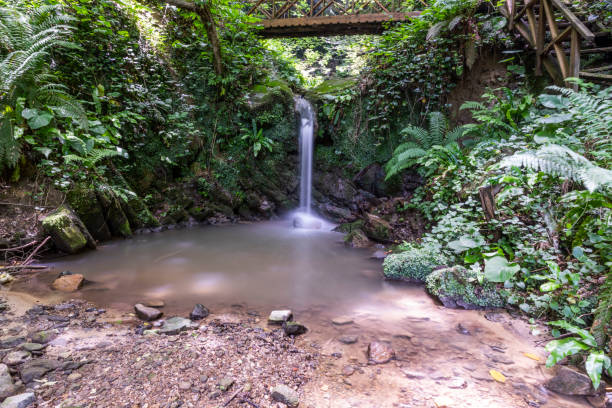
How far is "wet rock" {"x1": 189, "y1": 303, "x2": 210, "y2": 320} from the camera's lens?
2613 millimetres

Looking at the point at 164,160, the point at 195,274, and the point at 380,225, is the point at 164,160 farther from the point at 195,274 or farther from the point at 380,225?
the point at 380,225

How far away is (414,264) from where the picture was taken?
12.0 ft

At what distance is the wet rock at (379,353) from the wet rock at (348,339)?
165 mm

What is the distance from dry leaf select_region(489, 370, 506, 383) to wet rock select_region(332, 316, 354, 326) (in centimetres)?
112

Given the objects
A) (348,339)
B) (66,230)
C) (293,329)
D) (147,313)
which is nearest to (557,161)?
(348,339)

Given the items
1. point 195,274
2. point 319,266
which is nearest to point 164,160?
point 195,274

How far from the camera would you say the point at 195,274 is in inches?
150

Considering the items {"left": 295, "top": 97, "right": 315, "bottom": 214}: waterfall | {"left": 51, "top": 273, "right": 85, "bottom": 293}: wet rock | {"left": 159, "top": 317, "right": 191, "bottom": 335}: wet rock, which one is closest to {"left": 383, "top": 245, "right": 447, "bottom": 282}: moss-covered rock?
{"left": 159, "top": 317, "right": 191, "bottom": 335}: wet rock

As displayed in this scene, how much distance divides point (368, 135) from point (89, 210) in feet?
19.9

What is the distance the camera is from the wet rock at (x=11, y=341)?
191 cm

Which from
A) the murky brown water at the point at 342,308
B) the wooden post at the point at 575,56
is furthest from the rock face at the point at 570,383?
the wooden post at the point at 575,56

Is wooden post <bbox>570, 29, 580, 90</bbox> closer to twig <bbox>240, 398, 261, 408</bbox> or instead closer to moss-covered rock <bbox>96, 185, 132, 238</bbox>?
twig <bbox>240, 398, 261, 408</bbox>

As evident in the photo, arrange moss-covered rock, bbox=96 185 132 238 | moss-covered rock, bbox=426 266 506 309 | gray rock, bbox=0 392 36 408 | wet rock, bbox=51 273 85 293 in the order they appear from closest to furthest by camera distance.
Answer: gray rock, bbox=0 392 36 408, moss-covered rock, bbox=426 266 506 309, wet rock, bbox=51 273 85 293, moss-covered rock, bbox=96 185 132 238

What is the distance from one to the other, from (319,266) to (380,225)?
172cm
